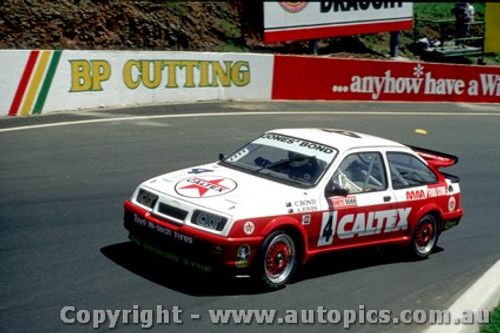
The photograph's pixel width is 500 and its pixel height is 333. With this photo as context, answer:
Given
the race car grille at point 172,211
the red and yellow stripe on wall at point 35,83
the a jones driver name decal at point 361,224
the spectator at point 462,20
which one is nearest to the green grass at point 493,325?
the a jones driver name decal at point 361,224

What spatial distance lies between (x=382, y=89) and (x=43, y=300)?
19263mm

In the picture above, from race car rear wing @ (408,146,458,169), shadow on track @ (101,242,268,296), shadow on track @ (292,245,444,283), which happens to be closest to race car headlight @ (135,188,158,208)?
shadow on track @ (101,242,268,296)

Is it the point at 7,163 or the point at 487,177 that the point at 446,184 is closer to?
the point at 487,177

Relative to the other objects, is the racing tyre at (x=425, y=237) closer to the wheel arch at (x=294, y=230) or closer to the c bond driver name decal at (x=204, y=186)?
the wheel arch at (x=294, y=230)

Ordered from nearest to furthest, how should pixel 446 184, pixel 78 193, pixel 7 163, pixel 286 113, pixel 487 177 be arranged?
pixel 446 184, pixel 78 193, pixel 7 163, pixel 487 177, pixel 286 113

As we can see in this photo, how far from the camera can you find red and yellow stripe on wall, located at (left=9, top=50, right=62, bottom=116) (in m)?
18.0

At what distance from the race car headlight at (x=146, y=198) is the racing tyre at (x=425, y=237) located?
11.6 ft

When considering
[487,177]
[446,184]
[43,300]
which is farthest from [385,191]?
[487,177]

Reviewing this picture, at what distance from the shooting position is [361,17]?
29312 millimetres

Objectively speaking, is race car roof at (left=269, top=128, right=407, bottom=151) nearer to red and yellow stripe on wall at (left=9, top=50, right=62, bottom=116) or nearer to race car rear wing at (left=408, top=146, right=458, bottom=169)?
race car rear wing at (left=408, top=146, right=458, bottom=169)

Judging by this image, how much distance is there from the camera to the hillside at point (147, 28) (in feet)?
79.3

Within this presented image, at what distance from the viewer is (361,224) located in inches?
376

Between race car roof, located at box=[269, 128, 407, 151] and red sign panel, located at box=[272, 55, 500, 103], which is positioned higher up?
race car roof, located at box=[269, 128, 407, 151]

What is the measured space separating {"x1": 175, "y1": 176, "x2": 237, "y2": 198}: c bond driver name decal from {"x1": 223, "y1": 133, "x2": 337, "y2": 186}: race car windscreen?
57 cm
